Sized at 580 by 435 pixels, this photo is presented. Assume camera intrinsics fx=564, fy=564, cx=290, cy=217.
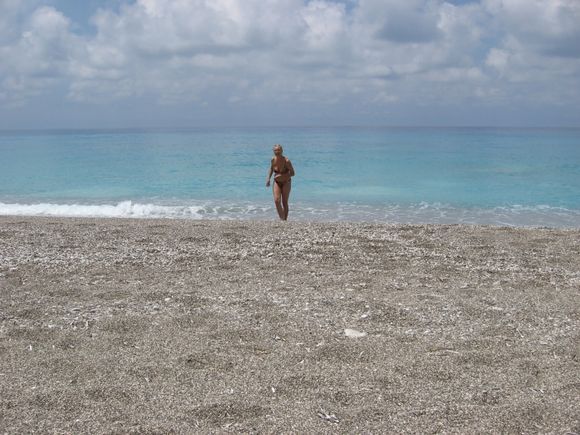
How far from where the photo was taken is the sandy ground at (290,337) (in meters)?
4.45

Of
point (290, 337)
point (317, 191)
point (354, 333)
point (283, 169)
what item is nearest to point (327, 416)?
point (290, 337)

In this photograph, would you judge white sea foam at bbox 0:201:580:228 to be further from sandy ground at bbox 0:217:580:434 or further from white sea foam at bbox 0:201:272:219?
sandy ground at bbox 0:217:580:434

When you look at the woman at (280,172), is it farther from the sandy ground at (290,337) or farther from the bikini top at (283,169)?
the sandy ground at (290,337)

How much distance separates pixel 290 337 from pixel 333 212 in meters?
14.8

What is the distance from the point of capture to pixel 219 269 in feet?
28.9

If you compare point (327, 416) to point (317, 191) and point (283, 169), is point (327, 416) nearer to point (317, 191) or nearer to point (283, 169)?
point (283, 169)

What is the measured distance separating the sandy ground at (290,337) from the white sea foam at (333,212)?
8.75 m

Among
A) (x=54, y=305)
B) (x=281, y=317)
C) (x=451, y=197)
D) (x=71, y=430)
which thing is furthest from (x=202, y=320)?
(x=451, y=197)

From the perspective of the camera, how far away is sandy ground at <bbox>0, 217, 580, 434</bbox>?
4.45 m

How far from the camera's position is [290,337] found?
6.02m

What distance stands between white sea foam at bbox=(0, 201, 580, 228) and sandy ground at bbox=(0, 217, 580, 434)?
28.7 ft

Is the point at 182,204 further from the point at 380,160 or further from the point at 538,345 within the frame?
the point at 380,160

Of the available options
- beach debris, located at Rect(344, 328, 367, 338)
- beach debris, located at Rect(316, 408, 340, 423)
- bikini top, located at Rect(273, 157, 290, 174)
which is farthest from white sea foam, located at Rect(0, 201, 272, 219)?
beach debris, located at Rect(316, 408, 340, 423)

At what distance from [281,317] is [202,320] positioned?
92cm
